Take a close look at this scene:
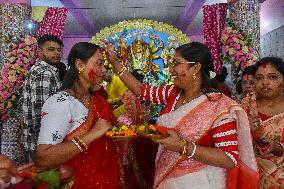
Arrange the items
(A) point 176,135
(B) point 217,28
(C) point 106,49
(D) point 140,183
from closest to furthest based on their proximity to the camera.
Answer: (A) point 176,135 < (C) point 106,49 < (D) point 140,183 < (B) point 217,28

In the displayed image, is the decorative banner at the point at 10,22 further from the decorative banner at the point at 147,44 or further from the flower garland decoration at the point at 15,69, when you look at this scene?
the decorative banner at the point at 147,44

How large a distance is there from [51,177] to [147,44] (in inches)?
338

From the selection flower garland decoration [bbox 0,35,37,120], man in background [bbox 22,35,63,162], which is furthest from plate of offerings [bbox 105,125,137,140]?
flower garland decoration [bbox 0,35,37,120]

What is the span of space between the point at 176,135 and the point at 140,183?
1176 millimetres

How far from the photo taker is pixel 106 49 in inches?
107

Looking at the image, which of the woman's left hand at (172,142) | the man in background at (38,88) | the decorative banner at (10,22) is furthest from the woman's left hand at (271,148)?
the decorative banner at (10,22)

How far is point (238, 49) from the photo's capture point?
588 centimetres

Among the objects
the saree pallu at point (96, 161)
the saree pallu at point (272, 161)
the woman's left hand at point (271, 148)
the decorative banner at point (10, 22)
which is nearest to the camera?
the saree pallu at point (96, 161)

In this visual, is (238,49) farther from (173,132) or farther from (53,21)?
(173,132)

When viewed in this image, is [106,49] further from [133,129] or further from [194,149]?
[194,149]

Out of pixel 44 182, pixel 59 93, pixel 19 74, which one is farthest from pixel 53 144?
pixel 19 74

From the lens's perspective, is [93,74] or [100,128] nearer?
[100,128]

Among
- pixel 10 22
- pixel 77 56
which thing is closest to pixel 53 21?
pixel 10 22

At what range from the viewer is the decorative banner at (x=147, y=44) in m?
9.66
